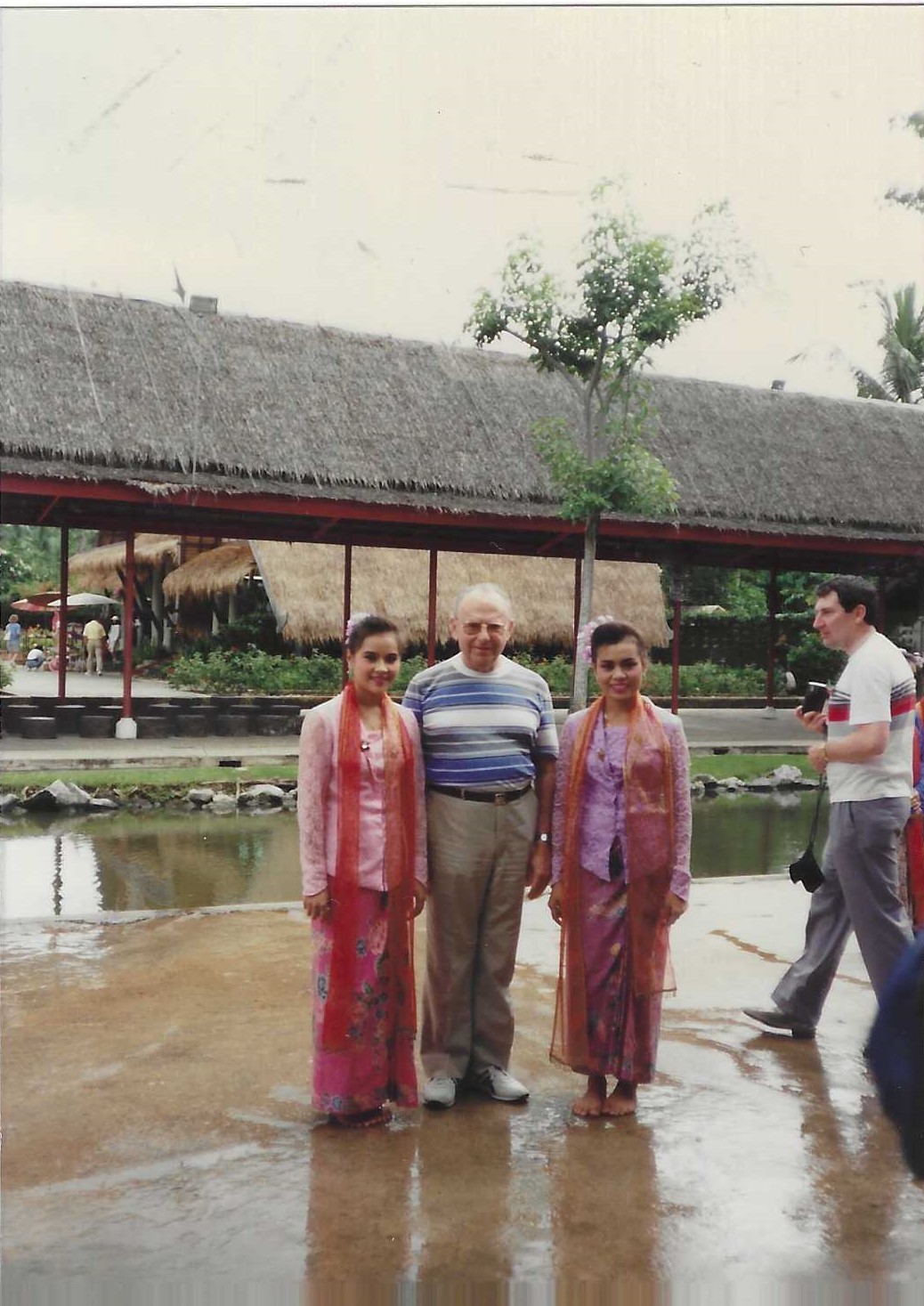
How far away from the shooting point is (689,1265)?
2352 mm

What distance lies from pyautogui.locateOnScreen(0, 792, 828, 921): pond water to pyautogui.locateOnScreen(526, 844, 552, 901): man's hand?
9.29 ft

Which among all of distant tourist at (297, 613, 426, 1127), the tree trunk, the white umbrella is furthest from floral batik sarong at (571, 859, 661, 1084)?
the white umbrella

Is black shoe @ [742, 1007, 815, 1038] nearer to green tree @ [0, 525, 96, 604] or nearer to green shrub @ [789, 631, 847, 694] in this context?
green shrub @ [789, 631, 847, 694]

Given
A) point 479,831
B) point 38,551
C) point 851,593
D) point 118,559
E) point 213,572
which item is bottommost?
point 479,831

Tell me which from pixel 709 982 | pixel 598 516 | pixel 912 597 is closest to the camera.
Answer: pixel 709 982

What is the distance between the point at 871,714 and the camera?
10.7 feet

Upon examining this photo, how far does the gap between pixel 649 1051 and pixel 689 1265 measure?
77cm

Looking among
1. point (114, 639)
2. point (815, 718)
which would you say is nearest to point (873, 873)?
point (815, 718)

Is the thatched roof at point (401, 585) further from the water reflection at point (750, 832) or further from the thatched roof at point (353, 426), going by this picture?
the water reflection at point (750, 832)

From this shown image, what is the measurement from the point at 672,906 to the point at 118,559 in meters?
20.6

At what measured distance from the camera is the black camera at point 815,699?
3.49 meters

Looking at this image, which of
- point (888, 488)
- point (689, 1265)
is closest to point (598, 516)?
point (888, 488)

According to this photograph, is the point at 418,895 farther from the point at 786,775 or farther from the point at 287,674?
the point at 287,674

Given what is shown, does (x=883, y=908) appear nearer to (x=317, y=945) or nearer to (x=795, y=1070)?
(x=795, y=1070)
